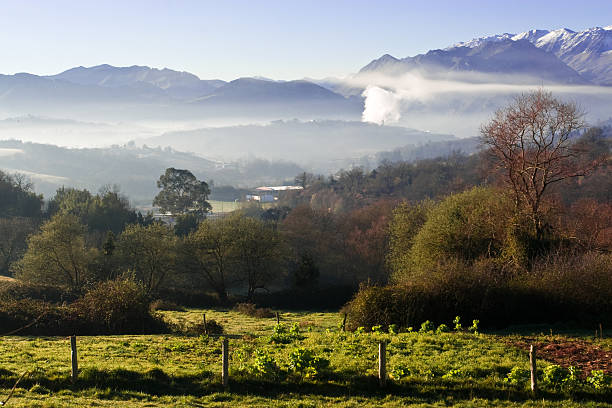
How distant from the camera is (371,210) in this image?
79.5 meters

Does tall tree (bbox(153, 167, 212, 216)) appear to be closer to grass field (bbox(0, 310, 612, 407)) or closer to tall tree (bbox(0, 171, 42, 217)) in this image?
tall tree (bbox(0, 171, 42, 217))

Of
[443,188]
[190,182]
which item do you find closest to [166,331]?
[190,182]

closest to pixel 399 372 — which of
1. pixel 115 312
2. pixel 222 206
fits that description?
pixel 115 312

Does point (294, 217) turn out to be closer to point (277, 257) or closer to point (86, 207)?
point (277, 257)

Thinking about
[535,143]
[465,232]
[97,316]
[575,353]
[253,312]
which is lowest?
[253,312]

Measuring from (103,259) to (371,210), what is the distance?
140 feet

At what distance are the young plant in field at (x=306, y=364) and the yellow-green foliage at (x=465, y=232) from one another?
640 inches

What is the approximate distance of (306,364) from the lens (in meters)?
13.4

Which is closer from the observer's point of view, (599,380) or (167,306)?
(599,380)

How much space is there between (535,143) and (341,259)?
35589 mm

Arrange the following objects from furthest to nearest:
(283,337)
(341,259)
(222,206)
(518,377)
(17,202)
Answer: (222,206)
(17,202)
(341,259)
(283,337)
(518,377)

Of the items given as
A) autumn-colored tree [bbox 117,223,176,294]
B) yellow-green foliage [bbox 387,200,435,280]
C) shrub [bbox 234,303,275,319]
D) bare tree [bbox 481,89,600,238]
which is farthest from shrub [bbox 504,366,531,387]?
autumn-colored tree [bbox 117,223,176,294]

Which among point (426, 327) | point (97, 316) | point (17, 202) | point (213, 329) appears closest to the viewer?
point (426, 327)

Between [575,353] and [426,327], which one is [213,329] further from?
[575,353]
